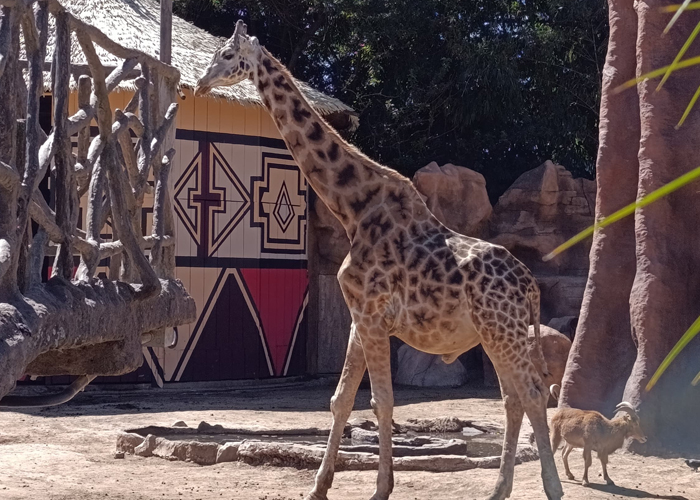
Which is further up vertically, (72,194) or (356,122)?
(356,122)

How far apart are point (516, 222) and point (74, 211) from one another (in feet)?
33.8

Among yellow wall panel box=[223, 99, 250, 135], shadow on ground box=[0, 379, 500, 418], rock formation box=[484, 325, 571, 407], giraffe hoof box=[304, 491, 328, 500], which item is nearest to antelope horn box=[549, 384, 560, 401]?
rock formation box=[484, 325, 571, 407]

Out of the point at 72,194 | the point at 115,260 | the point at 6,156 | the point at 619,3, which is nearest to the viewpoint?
the point at 6,156

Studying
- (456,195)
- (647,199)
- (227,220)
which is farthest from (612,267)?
(647,199)

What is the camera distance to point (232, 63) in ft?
20.2

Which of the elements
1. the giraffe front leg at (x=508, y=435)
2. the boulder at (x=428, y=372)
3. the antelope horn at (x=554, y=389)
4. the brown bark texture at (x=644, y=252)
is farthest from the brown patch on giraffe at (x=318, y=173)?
the boulder at (x=428, y=372)

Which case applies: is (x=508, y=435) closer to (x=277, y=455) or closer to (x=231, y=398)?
(x=277, y=455)

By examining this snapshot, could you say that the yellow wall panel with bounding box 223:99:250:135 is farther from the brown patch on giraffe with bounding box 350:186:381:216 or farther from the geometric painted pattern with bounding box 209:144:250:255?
the brown patch on giraffe with bounding box 350:186:381:216

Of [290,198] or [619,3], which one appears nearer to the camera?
[619,3]

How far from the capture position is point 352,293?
582 cm

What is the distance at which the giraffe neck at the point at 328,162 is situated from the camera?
602cm

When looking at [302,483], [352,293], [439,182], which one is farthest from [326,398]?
[352,293]

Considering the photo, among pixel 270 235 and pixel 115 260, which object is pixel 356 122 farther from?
pixel 115 260

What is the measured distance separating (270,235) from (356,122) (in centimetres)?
213
